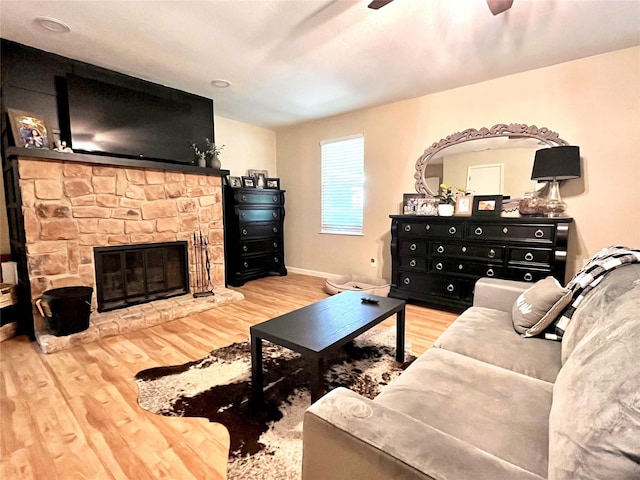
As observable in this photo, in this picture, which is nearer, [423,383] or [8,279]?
[423,383]

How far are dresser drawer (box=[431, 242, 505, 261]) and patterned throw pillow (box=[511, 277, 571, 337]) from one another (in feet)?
4.44

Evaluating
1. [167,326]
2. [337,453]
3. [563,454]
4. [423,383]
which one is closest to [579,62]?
[423,383]

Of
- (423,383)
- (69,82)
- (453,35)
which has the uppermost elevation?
(453,35)

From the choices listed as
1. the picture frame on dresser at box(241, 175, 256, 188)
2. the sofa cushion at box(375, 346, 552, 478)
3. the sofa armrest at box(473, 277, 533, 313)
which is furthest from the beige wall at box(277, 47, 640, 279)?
the sofa cushion at box(375, 346, 552, 478)

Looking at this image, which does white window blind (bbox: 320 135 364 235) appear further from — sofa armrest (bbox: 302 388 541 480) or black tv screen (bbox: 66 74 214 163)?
sofa armrest (bbox: 302 388 541 480)

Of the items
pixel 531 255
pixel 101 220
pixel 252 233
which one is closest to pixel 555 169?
pixel 531 255

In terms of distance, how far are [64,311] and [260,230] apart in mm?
2644

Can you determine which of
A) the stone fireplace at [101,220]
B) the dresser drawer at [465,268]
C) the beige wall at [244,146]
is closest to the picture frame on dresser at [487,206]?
the dresser drawer at [465,268]

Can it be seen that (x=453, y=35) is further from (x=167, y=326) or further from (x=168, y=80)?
(x=167, y=326)

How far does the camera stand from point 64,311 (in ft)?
8.32

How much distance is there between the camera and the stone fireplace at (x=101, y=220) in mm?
2641

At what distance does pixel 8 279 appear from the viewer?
2949mm

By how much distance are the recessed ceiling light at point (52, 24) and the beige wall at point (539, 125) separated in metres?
3.18

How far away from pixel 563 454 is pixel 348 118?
4502 millimetres
